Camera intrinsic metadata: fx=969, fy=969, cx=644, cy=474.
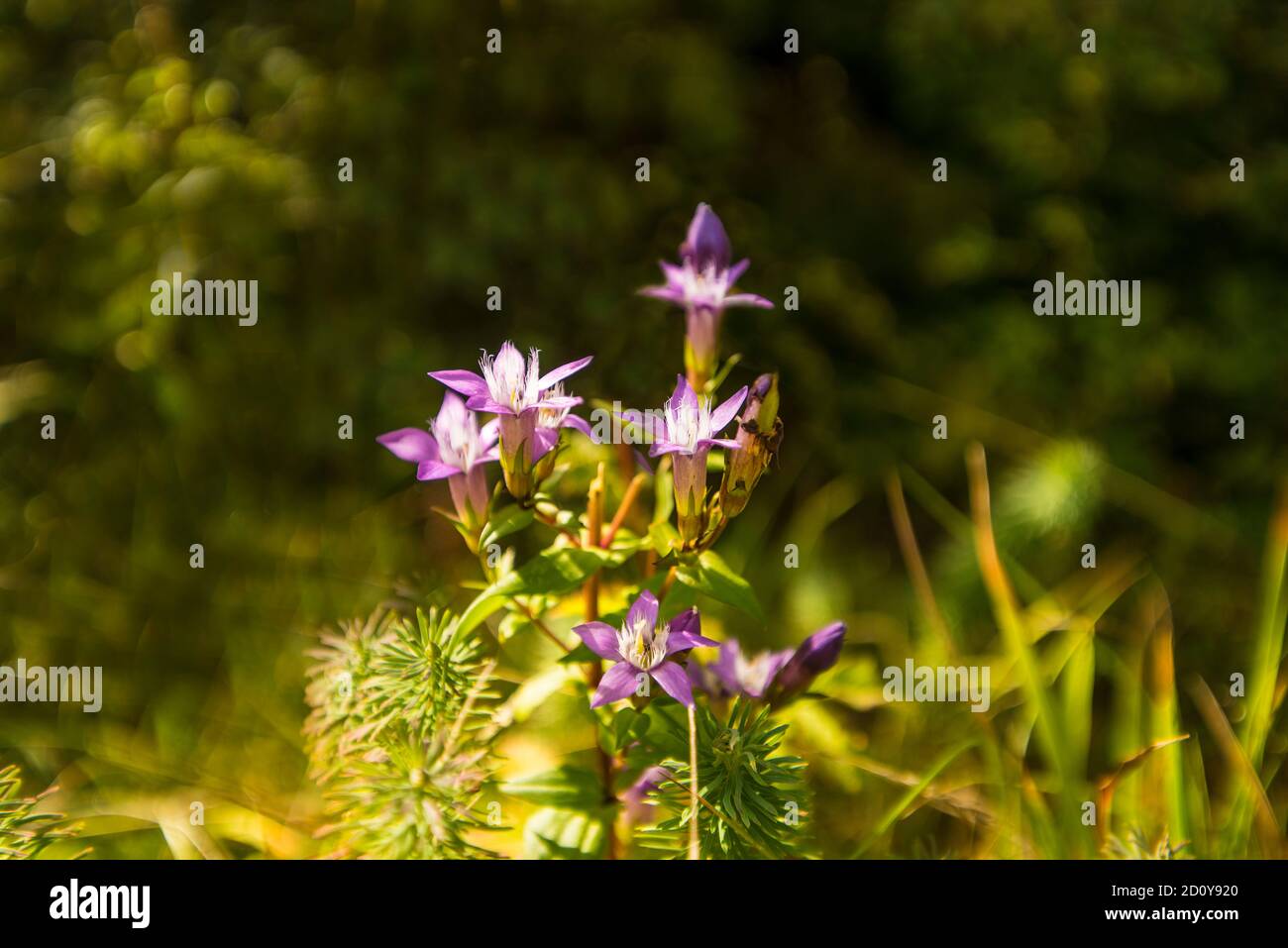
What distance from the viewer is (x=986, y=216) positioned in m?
2.20

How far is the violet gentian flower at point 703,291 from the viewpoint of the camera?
115cm

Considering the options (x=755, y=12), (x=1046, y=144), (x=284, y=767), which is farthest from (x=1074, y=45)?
(x=284, y=767)

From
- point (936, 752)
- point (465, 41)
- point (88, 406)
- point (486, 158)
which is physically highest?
point (465, 41)

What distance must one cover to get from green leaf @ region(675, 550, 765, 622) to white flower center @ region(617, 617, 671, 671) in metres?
0.06

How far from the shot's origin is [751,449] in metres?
0.95

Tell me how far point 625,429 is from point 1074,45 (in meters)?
1.58

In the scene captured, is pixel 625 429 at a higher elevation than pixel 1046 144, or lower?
lower

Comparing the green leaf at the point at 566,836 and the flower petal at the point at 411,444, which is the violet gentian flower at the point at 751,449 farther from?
the green leaf at the point at 566,836

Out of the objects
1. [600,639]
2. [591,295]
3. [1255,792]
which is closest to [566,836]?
[600,639]

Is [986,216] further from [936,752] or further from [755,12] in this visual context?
[936,752]

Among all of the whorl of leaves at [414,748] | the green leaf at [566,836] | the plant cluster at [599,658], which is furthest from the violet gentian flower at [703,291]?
the green leaf at [566,836]

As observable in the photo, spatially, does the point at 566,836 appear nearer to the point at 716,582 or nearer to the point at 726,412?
the point at 716,582

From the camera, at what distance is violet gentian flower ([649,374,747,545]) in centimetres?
94

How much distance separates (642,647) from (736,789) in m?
0.18
